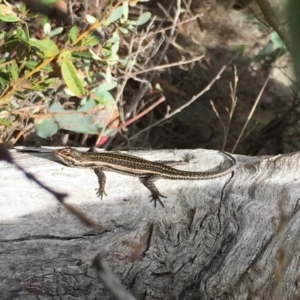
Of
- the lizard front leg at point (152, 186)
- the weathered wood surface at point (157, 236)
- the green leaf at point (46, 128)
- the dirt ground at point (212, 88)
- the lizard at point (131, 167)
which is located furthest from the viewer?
the dirt ground at point (212, 88)

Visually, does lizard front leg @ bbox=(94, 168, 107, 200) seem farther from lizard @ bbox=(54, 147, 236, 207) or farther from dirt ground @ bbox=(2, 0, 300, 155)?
dirt ground @ bbox=(2, 0, 300, 155)

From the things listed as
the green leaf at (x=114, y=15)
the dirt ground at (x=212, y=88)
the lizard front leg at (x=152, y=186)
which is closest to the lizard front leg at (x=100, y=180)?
the lizard front leg at (x=152, y=186)

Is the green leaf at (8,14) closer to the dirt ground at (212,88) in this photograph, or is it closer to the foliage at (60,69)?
the foliage at (60,69)

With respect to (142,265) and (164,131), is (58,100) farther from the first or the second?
(142,265)

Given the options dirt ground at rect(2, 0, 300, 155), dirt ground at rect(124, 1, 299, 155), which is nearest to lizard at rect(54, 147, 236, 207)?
dirt ground at rect(2, 0, 300, 155)

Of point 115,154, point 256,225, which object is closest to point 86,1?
point 115,154

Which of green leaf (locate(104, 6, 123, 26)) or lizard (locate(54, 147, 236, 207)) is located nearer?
lizard (locate(54, 147, 236, 207))

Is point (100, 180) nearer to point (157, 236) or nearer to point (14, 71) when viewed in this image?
point (157, 236)
